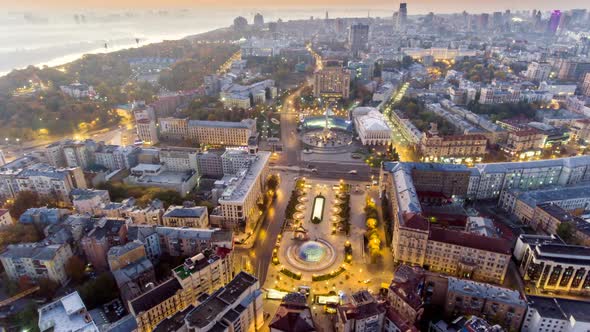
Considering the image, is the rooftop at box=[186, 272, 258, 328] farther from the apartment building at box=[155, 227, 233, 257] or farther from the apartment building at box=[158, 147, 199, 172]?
the apartment building at box=[158, 147, 199, 172]

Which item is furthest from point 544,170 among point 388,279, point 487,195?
point 388,279

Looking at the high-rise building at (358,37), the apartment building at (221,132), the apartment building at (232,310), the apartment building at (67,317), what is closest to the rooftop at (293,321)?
the apartment building at (232,310)

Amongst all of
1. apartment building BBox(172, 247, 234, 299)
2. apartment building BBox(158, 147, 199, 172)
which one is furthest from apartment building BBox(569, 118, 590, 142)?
apartment building BBox(172, 247, 234, 299)

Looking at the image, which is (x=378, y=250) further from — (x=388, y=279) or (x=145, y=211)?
(x=145, y=211)

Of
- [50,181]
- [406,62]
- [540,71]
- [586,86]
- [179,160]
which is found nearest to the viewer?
[50,181]

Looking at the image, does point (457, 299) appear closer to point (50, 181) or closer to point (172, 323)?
point (172, 323)

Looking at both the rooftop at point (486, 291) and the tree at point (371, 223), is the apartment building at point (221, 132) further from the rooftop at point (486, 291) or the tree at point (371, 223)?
the rooftop at point (486, 291)

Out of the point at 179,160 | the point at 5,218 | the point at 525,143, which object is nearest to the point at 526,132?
the point at 525,143
